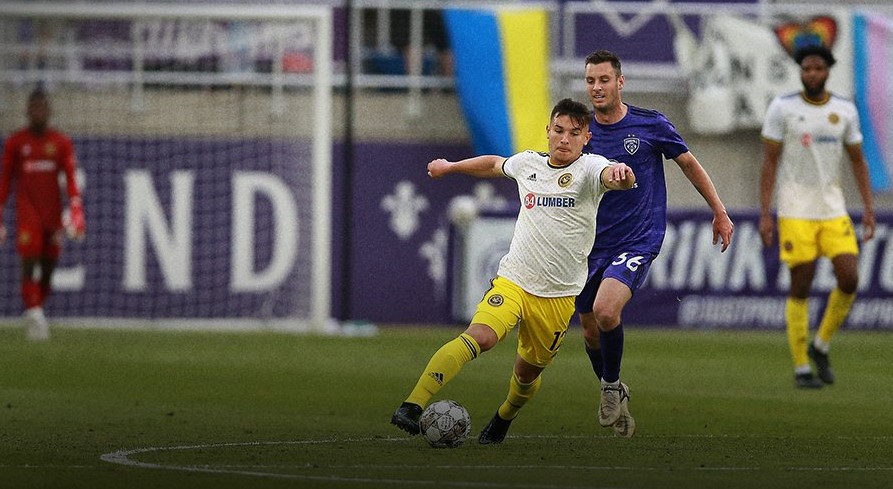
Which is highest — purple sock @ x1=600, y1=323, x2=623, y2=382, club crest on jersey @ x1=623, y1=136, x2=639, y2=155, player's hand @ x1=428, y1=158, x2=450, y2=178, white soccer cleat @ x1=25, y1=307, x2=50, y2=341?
club crest on jersey @ x1=623, y1=136, x2=639, y2=155

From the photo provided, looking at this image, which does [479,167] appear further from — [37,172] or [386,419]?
[37,172]

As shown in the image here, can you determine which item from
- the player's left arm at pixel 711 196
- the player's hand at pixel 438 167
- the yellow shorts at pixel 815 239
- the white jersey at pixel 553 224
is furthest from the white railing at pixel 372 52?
the white jersey at pixel 553 224

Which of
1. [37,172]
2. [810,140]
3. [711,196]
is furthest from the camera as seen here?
[37,172]

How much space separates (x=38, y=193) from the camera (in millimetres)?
18016

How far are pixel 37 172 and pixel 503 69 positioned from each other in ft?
22.4

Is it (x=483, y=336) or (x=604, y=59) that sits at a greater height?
(x=604, y=59)

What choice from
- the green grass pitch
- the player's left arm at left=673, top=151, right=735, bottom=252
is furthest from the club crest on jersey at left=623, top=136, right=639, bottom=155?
the green grass pitch

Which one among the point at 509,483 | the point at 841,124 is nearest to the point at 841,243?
the point at 841,124

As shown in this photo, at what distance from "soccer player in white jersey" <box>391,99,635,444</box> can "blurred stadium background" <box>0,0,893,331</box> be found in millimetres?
11059

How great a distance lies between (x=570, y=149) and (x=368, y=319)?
13.9 meters

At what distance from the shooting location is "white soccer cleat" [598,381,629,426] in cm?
926

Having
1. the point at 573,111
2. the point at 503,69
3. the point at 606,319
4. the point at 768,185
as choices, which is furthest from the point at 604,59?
the point at 503,69

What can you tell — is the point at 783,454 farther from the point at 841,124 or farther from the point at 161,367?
the point at 161,367

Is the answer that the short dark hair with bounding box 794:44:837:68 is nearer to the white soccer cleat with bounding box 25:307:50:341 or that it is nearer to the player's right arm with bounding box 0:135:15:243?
the white soccer cleat with bounding box 25:307:50:341
